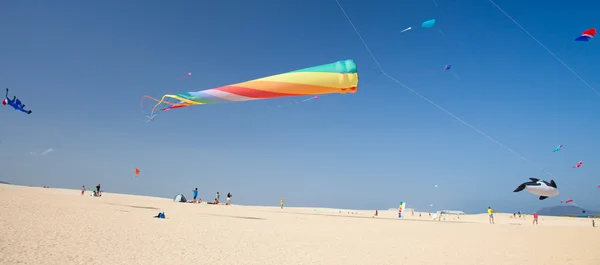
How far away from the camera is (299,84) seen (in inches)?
268

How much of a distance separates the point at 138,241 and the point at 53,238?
150 cm

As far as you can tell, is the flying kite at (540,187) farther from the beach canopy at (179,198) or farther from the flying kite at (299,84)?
the beach canopy at (179,198)

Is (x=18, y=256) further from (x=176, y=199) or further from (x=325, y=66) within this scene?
(x=176, y=199)

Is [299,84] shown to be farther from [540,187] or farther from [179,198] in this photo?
[179,198]

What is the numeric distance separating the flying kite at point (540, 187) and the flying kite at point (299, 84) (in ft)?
30.3

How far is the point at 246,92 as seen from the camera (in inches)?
279

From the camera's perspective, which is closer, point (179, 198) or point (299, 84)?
point (299, 84)

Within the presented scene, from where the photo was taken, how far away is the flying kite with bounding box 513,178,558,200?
12.5 metres

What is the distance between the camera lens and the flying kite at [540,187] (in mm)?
12453

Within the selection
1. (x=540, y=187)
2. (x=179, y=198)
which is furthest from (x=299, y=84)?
(x=179, y=198)

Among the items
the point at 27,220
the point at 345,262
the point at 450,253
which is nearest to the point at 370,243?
the point at 450,253

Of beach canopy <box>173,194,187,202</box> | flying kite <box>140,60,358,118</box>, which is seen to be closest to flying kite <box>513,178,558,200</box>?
flying kite <box>140,60,358,118</box>

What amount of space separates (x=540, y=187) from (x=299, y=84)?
428 inches

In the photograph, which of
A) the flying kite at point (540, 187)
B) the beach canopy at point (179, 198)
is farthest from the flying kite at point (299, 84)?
the beach canopy at point (179, 198)
